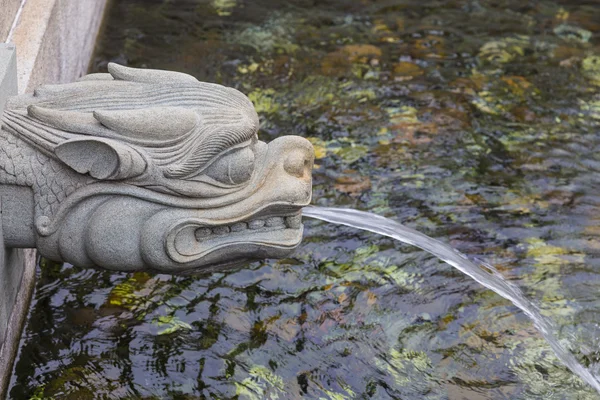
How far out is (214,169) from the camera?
3.90 m

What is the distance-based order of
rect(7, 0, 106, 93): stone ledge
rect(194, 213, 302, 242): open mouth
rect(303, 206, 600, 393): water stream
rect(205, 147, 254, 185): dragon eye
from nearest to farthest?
1. rect(205, 147, 254, 185): dragon eye
2. rect(194, 213, 302, 242): open mouth
3. rect(303, 206, 600, 393): water stream
4. rect(7, 0, 106, 93): stone ledge

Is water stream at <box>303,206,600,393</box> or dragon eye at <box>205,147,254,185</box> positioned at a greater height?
dragon eye at <box>205,147,254,185</box>

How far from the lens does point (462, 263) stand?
18.9ft

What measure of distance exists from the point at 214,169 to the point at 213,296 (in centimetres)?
156

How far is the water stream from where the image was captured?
5.12 metres

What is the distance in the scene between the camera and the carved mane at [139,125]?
12.4 feet

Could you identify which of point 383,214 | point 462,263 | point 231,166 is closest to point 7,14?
point 231,166

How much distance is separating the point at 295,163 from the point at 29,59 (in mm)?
2083

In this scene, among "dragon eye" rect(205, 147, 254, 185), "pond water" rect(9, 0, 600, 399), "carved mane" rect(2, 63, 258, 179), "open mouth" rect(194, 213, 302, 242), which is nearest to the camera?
"carved mane" rect(2, 63, 258, 179)

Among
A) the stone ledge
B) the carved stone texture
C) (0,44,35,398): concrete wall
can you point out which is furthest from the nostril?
the stone ledge

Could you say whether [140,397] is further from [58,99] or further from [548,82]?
[548,82]

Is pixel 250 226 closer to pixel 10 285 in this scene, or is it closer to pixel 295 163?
pixel 295 163

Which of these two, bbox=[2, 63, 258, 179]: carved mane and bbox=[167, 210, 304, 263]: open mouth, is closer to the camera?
bbox=[2, 63, 258, 179]: carved mane

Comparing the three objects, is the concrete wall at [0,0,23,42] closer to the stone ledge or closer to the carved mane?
the stone ledge
